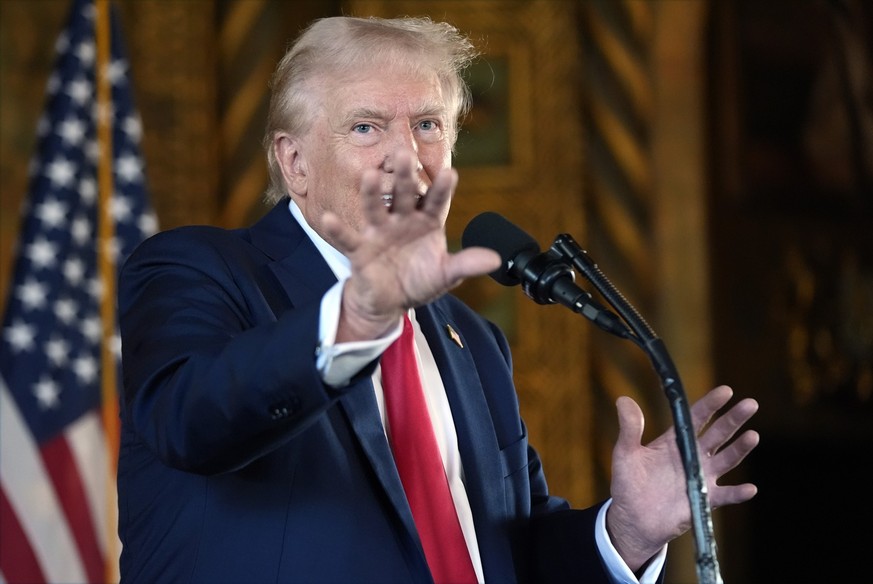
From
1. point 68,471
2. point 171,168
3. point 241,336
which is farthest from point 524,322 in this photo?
point 241,336

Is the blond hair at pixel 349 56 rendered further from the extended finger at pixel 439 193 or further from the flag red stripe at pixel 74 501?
the flag red stripe at pixel 74 501

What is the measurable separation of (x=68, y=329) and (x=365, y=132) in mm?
2145

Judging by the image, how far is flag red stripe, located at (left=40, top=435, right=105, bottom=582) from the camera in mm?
3906

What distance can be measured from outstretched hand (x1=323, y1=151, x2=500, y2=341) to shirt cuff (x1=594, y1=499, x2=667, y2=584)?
0.88 meters

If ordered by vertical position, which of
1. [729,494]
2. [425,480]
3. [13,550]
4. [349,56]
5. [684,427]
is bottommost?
[13,550]

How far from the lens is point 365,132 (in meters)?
2.29

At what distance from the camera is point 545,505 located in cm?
254

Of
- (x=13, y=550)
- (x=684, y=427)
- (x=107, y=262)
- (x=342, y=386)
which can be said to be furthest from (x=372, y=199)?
(x=107, y=262)

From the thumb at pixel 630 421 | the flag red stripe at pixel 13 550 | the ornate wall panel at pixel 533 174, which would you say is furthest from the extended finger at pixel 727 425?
the ornate wall panel at pixel 533 174

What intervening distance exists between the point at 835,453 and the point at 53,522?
3.87m

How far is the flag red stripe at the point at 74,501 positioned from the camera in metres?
3.91

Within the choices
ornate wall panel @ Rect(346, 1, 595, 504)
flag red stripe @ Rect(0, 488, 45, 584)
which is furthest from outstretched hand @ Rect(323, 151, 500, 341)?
ornate wall panel @ Rect(346, 1, 595, 504)

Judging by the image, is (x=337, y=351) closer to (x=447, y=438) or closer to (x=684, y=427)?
(x=684, y=427)

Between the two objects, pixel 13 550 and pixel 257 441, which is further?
pixel 13 550
